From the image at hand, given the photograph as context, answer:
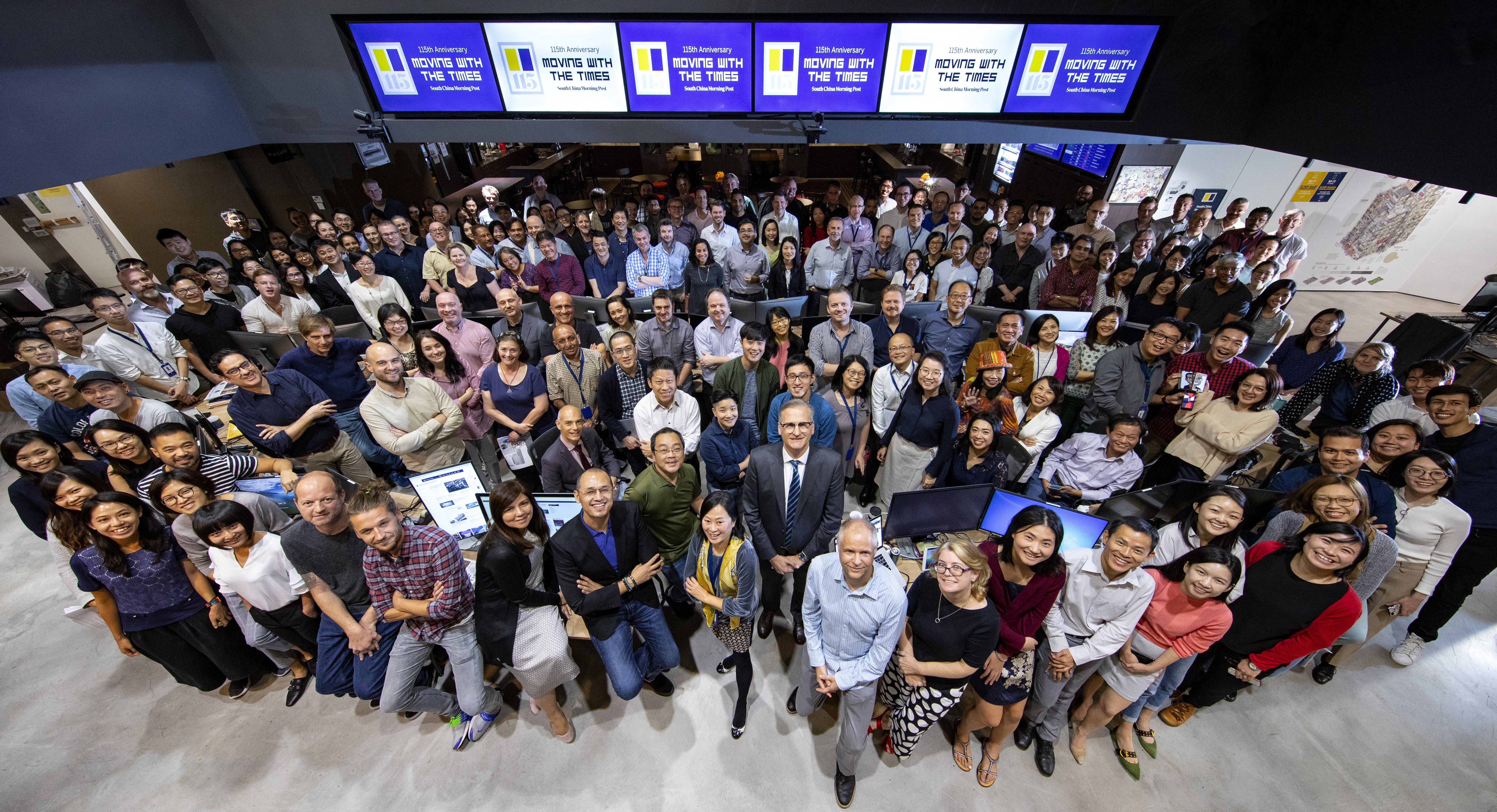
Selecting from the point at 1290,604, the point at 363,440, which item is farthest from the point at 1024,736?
the point at 363,440

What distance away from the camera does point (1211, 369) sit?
4168 mm

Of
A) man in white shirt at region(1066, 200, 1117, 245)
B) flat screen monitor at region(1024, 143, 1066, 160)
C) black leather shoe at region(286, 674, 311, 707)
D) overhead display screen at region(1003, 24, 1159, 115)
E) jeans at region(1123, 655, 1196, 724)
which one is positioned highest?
overhead display screen at region(1003, 24, 1159, 115)

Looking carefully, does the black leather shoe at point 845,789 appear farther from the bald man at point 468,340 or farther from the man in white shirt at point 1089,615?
the bald man at point 468,340

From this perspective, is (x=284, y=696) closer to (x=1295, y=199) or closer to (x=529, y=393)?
(x=529, y=393)

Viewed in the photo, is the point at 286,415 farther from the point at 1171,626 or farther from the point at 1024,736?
the point at 1171,626

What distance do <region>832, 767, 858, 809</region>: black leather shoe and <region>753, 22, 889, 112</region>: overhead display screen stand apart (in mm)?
5901

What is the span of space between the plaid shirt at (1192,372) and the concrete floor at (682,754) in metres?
1.94

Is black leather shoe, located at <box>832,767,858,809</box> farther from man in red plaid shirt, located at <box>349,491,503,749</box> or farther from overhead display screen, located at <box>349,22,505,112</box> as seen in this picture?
overhead display screen, located at <box>349,22,505,112</box>

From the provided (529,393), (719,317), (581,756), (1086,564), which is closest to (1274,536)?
(1086,564)

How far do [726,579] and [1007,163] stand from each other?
474 inches


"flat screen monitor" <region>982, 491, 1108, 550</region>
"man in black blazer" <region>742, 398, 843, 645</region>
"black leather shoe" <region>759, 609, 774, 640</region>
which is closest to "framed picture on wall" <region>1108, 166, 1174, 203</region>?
"flat screen monitor" <region>982, 491, 1108, 550</region>

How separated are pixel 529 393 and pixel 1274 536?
5339 millimetres

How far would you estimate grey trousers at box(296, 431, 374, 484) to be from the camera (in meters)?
3.86

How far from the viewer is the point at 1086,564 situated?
2703 millimetres
